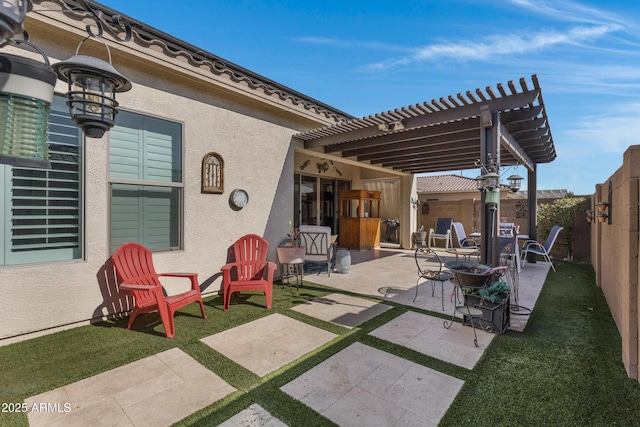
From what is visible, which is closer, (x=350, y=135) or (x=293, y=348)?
(x=293, y=348)

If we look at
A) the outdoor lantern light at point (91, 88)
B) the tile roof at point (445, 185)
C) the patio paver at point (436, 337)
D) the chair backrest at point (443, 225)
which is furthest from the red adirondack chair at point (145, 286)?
the tile roof at point (445, 185)

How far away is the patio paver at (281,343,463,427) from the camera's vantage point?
6.64ft

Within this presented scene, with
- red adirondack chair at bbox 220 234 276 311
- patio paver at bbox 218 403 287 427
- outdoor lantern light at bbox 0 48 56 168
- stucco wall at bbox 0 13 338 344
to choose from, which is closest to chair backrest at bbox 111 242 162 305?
stucco wall at bbox 0 13 338 344

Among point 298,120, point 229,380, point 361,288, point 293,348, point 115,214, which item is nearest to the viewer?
point 229,380

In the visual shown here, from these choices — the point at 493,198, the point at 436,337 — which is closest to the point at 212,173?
the point at 436,337

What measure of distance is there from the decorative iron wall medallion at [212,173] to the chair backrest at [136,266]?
130cm

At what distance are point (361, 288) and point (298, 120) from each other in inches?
147

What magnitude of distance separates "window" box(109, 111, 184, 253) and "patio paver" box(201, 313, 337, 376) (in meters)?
1.86

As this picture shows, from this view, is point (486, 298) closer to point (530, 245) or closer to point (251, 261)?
point (251, 261)

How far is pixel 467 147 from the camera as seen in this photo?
6.65 meters

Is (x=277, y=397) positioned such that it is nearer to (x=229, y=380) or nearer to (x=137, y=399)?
(x=229, y=380)

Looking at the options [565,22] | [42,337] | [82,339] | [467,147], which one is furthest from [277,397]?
[565,22]

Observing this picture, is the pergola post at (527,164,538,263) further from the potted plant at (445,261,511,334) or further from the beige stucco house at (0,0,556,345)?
the potted plant at (445,261,511,334)

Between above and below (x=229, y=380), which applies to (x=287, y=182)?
above
